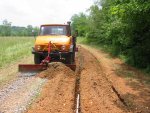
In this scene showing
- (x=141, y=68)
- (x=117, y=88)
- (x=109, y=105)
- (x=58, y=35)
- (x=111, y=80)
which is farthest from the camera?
(x=141, y=68)

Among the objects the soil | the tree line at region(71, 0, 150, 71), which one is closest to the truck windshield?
the tree line at region(71, 0, 150, 71)

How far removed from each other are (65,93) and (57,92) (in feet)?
1.11

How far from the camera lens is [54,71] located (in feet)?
53.5

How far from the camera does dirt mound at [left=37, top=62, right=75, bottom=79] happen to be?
15854 mm

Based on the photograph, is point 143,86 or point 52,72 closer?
point 143,86

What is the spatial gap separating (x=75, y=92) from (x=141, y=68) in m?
8.51

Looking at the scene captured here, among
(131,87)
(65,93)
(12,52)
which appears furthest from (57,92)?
(12,52)

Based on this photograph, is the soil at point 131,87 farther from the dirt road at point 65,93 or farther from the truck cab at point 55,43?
the truck cab at point 55,43

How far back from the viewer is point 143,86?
14.7 m

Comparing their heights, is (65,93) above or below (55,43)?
below

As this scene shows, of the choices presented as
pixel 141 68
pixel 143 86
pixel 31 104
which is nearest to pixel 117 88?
pixel 143 86

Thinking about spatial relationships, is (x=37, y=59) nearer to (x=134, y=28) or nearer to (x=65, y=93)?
(x=134, y=28)

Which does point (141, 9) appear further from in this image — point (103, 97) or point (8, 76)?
point (8, 76)

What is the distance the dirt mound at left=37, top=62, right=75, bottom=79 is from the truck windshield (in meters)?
2.49
